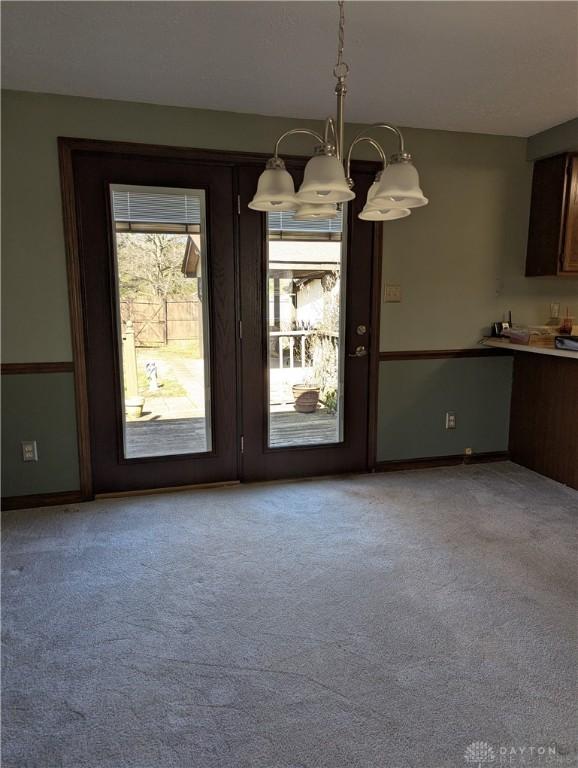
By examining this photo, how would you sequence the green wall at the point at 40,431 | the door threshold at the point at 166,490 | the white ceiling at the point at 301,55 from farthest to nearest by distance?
the door threshold at the point at 166,490
the green wall at the point at 40,431
the white ceiling at the point at 301,55

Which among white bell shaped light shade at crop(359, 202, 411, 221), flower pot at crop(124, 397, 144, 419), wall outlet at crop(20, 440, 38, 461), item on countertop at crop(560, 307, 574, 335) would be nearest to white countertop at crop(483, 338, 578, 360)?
item on countertop at crop(560, 307, 574, 335)

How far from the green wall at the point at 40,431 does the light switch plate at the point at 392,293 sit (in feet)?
7.20

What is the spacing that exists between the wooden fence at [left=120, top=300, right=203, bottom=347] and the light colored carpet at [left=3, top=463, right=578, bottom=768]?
1.07 meters

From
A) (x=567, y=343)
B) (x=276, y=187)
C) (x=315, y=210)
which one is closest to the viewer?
(x=276, y=187)

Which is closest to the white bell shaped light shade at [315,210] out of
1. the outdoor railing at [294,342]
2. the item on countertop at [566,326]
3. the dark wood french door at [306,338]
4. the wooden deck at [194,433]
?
the dark wood french door at [306,338]

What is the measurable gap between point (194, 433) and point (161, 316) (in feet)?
2.70

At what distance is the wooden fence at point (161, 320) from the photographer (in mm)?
3195

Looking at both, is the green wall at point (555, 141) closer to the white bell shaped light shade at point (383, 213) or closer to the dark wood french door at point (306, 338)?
the dark wood french door at point (306, 338)

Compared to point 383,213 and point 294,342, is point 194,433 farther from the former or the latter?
point 383,213

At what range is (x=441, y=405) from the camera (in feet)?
12.8

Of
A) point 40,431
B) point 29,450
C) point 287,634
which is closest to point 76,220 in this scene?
point 40,431

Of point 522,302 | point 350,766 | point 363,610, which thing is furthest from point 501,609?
point 522,302

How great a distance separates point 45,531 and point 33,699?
1306 mm

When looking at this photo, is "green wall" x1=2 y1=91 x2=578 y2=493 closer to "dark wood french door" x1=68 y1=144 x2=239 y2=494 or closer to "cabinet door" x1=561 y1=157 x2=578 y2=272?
"dark wood french door" x1=68 y1=144 x2=239 y2=494
